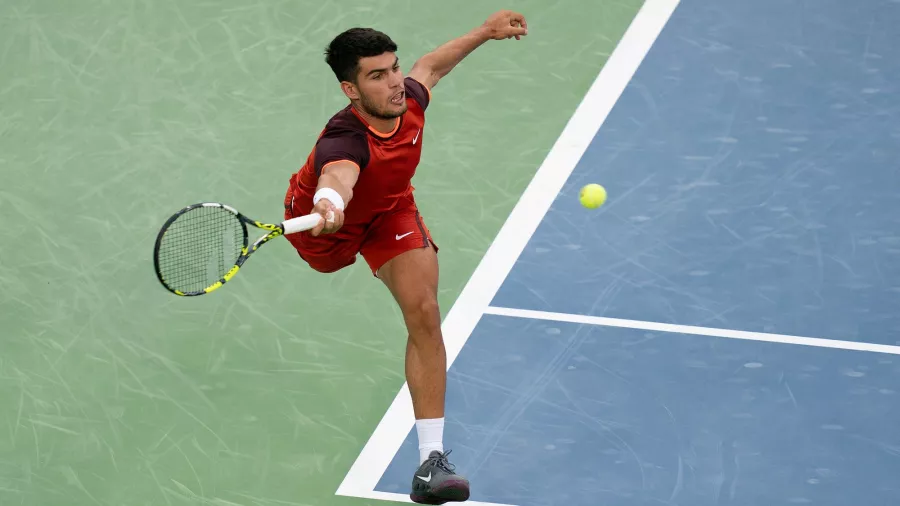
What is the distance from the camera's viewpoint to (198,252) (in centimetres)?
707

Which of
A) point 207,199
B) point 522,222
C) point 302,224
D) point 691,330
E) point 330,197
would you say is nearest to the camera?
point 302,224

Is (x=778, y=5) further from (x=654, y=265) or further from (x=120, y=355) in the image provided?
(x=120, y=355)

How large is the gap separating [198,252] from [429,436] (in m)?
1.39

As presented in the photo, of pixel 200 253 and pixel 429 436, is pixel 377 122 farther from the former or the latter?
pixel 429 436

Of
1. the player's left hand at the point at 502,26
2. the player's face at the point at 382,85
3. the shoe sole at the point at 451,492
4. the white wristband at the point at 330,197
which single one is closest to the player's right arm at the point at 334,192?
the white wristband at the point at 330,197

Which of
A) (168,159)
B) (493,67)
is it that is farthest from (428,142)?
(168,159)

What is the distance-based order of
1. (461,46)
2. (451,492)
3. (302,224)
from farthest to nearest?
(461,46), (451,492), (302,224)

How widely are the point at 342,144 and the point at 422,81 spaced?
2.96 ft

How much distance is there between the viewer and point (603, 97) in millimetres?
9711

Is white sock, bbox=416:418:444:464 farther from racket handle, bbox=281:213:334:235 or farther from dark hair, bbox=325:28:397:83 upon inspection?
dark hair, bbox=325:28:397:83

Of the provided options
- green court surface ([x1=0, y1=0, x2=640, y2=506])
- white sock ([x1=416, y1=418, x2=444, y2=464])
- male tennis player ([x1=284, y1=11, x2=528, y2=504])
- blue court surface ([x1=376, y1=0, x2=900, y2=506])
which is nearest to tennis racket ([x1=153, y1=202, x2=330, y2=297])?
male tennis player ([x1=284, y1=11, x2=528, y2=504])

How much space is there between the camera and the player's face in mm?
6941

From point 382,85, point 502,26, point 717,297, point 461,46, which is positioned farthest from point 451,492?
point 502,26

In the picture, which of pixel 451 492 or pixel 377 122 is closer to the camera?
pixel 451 492
